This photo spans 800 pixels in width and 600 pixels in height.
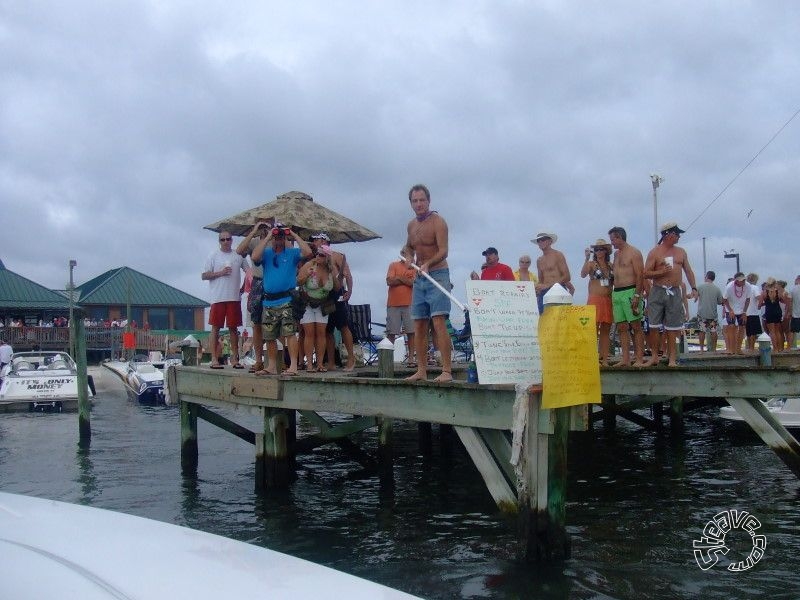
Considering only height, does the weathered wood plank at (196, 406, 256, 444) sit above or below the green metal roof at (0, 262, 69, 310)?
below

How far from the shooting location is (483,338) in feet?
20.1

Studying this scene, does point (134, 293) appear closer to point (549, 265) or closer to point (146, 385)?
point (146, 385)

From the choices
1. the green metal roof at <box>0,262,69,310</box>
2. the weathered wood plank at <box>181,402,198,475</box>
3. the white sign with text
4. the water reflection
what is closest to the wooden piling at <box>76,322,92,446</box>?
the water reflection

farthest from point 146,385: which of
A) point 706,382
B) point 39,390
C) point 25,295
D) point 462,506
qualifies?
point 25,295

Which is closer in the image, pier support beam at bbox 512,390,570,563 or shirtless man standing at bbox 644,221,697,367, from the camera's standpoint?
pier support beam at bbox 512,390,570,563

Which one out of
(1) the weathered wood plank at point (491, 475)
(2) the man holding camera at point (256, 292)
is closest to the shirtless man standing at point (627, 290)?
(1) the weathered wood plank at point (491, 475)

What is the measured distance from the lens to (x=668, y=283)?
9125 mm

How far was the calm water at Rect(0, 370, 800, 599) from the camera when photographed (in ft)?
19.4

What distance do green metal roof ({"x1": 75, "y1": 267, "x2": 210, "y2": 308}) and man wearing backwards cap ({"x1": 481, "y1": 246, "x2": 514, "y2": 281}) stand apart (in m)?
43.3

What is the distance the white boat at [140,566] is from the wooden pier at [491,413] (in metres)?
3.36

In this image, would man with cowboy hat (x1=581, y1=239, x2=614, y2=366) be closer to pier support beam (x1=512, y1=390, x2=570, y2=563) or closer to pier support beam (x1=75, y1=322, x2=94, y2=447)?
pier support beam (x1=512, y1=390, x2=570, y2=563)

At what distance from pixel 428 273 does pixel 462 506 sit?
2893 millimetres

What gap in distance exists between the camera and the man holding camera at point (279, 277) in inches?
343

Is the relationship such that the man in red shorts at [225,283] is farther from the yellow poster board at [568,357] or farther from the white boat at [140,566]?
the white boat at [140,566]
